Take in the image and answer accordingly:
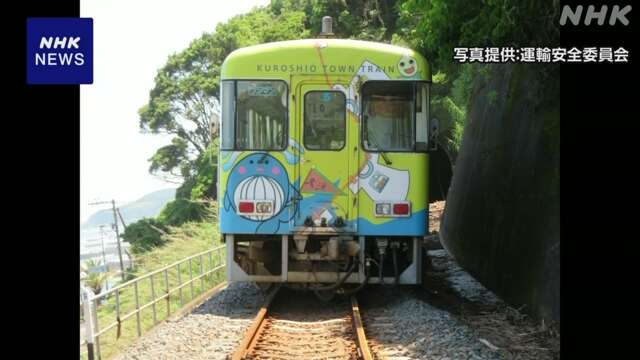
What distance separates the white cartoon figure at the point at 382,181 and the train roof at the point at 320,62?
46.7 inches

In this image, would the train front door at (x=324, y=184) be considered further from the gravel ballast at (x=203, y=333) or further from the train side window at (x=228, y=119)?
the gravel ballast at (x=203, y=333)

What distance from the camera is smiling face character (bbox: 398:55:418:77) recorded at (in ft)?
33.2

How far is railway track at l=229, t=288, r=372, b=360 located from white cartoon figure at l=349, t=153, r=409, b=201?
152 centimetres

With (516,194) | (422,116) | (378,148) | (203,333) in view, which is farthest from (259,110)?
(516,194)

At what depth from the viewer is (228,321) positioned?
31.1 ft

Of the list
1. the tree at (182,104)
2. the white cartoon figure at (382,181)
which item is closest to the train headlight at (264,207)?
the white cartoon figure at (382,181)

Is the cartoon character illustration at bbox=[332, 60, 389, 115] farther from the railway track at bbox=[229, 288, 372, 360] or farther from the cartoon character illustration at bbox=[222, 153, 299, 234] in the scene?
the railway track at bbox=[229, 288, 372, 360]

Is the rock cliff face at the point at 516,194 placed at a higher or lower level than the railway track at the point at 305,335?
higher

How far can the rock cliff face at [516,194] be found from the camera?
29.5 feet

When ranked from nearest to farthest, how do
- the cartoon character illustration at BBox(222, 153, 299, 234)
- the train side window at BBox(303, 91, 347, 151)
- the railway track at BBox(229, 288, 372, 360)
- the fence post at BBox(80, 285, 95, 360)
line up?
the fence post at BBox(80, 285, 95, 360) → the railway track at BBox(229, 288, 372, 360) → the cartoon character illustration at BBox(222, 153, 299, 234) → the train side window at BBox(303, 91, 347, 151)

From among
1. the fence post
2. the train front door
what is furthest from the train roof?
the fence post

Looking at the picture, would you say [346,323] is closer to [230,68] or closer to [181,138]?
[230,68]

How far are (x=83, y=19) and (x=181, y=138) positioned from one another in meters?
34.5
